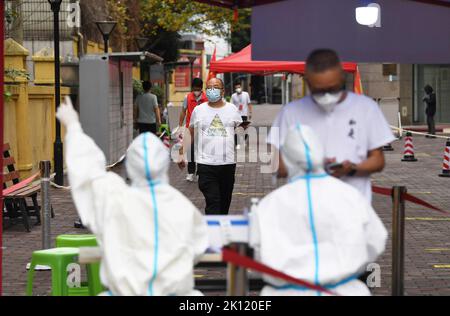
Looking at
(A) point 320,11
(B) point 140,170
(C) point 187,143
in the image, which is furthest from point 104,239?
(C) point 187,143

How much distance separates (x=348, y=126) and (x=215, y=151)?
175 inches

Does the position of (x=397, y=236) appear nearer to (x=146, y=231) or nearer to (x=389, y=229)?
(x=146, y=231)

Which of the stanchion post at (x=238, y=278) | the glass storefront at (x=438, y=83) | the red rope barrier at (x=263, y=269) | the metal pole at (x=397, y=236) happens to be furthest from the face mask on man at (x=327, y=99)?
the glass storefront at (x=438, y=83)

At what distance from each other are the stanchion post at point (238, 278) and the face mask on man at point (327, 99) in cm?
93

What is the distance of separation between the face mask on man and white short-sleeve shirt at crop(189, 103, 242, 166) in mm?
4538

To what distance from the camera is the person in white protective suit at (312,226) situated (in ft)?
17.2

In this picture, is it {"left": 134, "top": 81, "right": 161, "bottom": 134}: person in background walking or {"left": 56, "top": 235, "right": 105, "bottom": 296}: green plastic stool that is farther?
{"left": 134, "top": 81, "right": 161, "bottom": 134}: person in background walking

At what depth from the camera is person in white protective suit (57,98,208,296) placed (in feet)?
17.5

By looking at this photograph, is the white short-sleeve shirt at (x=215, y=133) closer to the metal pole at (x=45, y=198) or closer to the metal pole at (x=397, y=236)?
the metal pole at (x=45, y=198)

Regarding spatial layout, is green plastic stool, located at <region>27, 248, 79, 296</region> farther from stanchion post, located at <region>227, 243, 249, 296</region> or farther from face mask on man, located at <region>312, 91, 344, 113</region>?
face mask on man, located at <region>312, 91, 344, 113</region>

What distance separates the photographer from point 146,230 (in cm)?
534

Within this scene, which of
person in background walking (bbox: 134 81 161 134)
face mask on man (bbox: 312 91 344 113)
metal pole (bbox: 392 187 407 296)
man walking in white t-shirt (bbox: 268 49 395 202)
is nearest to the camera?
face mask on man (bbox: 312 91 344 113)

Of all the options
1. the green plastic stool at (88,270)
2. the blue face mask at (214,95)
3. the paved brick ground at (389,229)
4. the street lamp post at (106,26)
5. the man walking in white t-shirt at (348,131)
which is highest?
the street lamp post at (106,26)

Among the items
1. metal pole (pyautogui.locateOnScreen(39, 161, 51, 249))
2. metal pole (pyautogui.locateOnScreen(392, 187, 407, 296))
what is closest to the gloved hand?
metal pole (pyautogui.locateOnScreen(392, 187, 407, 296))
